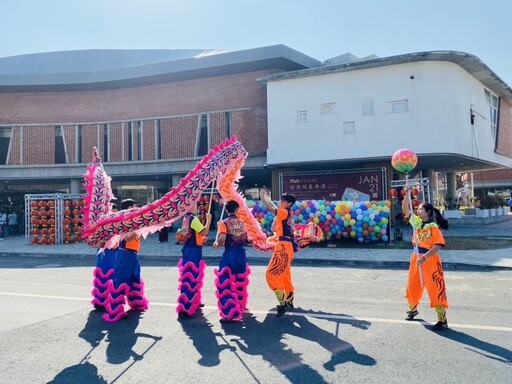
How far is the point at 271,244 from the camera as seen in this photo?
7.02 meters

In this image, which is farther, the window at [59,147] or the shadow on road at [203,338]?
the window at [59,147]

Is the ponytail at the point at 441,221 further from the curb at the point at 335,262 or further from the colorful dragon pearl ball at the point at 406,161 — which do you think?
the curb at the point at 335,262

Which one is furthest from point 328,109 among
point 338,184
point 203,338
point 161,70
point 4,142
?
point 4,142

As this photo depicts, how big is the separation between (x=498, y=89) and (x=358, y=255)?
18.3 meters

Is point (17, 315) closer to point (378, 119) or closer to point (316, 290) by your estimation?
point (316, 290)

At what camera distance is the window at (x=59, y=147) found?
26.7m

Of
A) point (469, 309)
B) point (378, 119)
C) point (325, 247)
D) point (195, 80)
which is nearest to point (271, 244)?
point (469, 309)

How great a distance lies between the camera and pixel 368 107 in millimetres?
19859

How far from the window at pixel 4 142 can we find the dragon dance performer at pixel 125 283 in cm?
2466

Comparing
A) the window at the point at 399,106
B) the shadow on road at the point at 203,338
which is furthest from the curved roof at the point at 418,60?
the shadow on road at the point at 203,338

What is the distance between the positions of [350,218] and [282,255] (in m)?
10.1

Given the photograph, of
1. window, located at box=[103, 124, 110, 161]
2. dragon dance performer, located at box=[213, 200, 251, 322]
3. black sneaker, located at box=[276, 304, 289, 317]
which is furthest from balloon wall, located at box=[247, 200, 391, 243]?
window, located at box=[103, 124, 110, 161]

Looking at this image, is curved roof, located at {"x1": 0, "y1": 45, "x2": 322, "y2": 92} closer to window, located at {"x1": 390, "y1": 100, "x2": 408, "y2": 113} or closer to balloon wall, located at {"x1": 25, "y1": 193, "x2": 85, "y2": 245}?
window, located at {"x1": 390, "y1": 100, "x2": 408, "y2": 113}

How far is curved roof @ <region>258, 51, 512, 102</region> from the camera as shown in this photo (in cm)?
1866
